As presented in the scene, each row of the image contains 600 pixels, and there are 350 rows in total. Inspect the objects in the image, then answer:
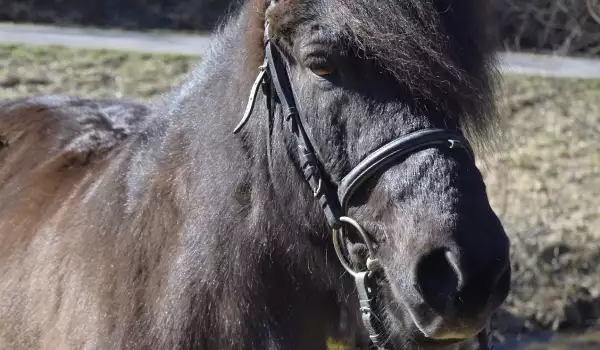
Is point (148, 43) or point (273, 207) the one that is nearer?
point (273, 207)

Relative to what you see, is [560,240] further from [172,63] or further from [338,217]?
[172,63]

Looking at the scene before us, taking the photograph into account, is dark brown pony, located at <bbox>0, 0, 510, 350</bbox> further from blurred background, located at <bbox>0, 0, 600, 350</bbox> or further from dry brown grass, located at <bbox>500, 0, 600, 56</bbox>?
dry brown grass, located at <bbox>500, 0, 600, 56</bbox>

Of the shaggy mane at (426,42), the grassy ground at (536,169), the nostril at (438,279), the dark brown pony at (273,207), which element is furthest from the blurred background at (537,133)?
the nostril at (438,279)

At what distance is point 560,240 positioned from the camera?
21.6ft

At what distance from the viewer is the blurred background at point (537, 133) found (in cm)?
607

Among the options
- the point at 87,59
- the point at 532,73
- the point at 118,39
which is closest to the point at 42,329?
the point at 87,59

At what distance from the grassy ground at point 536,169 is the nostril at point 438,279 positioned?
169 centimetres

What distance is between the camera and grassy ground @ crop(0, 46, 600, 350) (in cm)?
608

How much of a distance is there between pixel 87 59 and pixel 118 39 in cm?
228

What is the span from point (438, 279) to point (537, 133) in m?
6.68

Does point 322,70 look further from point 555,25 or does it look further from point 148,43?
point 148,43

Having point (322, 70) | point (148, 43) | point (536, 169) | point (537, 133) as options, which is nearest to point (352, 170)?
point (322, 70)

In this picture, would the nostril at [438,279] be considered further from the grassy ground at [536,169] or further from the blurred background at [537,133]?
the grassy ground at [536,169]

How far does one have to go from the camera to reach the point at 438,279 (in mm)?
2197
